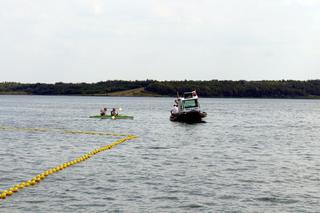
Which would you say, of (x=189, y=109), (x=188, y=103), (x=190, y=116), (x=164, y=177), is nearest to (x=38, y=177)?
(x=164, y=177)

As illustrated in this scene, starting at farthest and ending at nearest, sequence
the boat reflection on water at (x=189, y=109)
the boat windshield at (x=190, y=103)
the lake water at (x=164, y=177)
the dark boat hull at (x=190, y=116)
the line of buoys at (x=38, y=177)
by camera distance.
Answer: the boat windshield at (x=190, y=103)
the dark boat hull at (x=190, y=116)
the boat reflection on water at (x=189, y=109)
the line of buoys at (x=38, y=177)
the lake water at (x=164, y=177)

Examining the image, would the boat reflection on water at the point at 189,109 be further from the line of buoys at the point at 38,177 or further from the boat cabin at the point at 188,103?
the line of buoys at the point at 38,177

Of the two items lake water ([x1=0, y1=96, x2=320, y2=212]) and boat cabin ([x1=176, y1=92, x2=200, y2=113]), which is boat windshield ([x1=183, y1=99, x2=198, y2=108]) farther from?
lake water ([x1=0, y1=96, x2=320, y2=212])

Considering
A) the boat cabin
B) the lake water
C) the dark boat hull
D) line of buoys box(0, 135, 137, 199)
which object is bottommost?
the lake water

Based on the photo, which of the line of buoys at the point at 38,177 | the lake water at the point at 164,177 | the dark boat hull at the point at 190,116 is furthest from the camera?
the dark boat hull at the point at 190,116

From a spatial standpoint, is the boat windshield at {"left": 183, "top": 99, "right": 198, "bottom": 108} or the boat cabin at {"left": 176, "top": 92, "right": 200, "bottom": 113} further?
the boat windshield at {"left": 183, "top": 99, "right": 198, "bottom": 108}

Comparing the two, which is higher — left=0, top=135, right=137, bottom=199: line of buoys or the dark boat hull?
the dark boat hull

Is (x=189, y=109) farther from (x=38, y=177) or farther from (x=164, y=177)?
(x=38, y=177)

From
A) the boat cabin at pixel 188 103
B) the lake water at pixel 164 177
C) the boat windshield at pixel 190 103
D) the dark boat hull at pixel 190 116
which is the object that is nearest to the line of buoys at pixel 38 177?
the lake water at pixel 164 177

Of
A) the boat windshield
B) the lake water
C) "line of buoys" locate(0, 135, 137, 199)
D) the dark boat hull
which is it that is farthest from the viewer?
the boat windshield

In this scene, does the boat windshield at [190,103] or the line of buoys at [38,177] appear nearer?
the line of buoys at [38,177]

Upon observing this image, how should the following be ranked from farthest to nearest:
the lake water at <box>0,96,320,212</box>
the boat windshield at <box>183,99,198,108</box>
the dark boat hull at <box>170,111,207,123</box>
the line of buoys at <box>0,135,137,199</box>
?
the boat windshield at <box>183,99,198,108</box>, the dark boat hull at <box>170,111,207,123</box>, the line of buoys at <box>0,135,137,199</box>, the lake water at <box>0,96,320,212</box>

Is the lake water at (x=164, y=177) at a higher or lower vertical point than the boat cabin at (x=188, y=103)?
lower

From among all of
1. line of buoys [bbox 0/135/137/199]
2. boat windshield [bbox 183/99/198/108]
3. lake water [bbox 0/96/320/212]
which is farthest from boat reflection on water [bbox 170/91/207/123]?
line of buoys [bbox 0/135/137/199]
